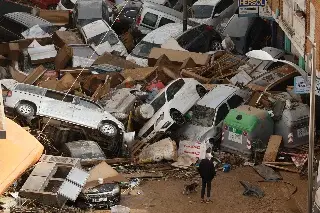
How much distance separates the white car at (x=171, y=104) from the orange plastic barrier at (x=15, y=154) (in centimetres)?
785

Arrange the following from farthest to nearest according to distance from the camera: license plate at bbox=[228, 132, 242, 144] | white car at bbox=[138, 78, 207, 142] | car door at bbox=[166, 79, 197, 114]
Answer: car door at bbox=[166, 79, 197, 114] < white car at bbox=[138, 78, 207, 142] < license plate at bbox=[228, 132, 242, 144]

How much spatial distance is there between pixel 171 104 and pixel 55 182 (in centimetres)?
610

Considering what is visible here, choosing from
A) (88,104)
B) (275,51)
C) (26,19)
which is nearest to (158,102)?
(88,104)

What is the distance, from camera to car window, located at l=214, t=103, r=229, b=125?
96.4 ft

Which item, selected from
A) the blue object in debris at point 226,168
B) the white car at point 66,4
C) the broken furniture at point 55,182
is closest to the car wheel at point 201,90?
the blue object in debris at point 226,168

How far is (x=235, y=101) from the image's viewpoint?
99.0 feet

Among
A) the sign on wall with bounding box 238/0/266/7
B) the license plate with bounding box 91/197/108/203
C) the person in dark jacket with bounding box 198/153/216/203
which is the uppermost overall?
the sign on wall with bounding box 238/0/266/7

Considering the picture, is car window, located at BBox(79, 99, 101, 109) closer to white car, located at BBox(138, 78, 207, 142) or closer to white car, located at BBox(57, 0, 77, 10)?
white car, located at BBox(138, 78, 207, 142)

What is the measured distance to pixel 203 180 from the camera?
25.0 meters

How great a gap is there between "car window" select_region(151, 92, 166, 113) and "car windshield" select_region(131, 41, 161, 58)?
7.89 meters

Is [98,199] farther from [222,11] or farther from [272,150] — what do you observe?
[222,11]

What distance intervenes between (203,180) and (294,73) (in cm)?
865

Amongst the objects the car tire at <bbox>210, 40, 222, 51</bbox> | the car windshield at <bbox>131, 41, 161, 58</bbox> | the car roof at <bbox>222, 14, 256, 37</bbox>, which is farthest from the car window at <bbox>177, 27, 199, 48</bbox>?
the car roof at <bbox>222, 14, 256, 37</bbox>

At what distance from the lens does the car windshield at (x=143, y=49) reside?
37812 mm
